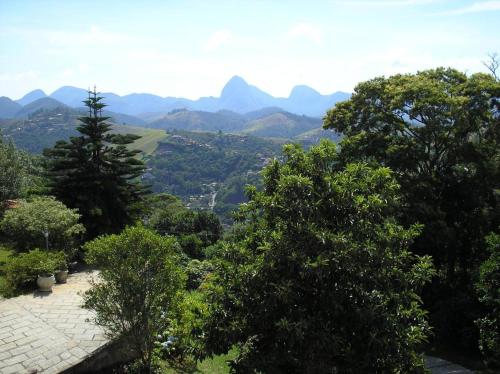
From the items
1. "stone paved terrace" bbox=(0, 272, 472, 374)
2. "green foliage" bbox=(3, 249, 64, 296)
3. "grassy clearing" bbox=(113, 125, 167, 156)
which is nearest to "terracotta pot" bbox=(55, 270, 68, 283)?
"green foliage" bbox=(3, 249, 64, 296)

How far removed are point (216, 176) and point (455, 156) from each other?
127 meters

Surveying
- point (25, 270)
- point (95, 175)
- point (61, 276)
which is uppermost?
point (95, 175)

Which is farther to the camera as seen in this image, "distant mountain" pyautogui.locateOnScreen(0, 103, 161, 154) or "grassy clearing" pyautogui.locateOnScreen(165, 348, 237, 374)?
"distant mountain" pyautogui.locateOnScreen(0, 103, 161, 154)

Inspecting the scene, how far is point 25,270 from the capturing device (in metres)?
11.8

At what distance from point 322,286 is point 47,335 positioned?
21.2 feet

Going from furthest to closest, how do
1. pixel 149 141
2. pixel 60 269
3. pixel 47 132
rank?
pixel 47 132, pixel 149 141, pixel 60 269

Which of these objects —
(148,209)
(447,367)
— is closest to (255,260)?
(447,367)

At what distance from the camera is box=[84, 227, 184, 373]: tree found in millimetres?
7383

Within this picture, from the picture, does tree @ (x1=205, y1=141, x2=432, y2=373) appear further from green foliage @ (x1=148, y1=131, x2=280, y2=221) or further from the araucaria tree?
green foliage @ (x1=148, y1=131, x2=280, y2=221)

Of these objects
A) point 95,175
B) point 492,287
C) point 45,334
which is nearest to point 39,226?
point 95,175

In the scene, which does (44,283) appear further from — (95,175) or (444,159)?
(444,159)

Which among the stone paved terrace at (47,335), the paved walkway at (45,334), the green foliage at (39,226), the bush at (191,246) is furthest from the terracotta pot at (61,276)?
the bush at (191,246)

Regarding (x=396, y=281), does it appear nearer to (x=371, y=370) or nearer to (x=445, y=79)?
(x=371, y=370)

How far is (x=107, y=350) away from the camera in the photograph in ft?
27.4
